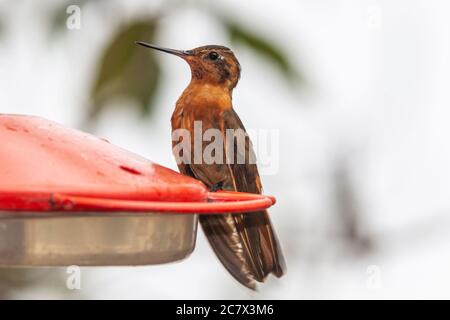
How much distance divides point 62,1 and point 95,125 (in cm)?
54

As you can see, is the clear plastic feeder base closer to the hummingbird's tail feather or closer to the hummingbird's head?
the hummingbird's tail feather

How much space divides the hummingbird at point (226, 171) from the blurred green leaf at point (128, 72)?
10cm

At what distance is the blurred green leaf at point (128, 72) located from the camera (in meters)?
3.39

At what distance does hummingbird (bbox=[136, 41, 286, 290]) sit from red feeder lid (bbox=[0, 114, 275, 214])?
0.76 m

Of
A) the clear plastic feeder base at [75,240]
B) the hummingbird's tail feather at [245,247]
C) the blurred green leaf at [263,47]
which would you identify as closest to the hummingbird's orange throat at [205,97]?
the hummingbird's tail feather at [245,247]

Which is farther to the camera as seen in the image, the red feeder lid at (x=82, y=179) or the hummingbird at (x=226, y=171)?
the hummingbird at (x=226, y=171)

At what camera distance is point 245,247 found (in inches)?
161

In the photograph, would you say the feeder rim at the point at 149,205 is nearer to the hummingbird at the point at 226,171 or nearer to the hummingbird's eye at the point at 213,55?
the hummingbird at the point at 226,171

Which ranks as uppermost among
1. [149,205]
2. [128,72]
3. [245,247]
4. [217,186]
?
[128,72]

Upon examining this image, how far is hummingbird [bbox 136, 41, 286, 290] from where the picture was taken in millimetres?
4008

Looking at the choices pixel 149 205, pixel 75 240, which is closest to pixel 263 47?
pixel 75 240

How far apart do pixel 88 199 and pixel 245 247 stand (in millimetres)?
1803

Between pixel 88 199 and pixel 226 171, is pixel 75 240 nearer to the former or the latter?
pixel 88 199

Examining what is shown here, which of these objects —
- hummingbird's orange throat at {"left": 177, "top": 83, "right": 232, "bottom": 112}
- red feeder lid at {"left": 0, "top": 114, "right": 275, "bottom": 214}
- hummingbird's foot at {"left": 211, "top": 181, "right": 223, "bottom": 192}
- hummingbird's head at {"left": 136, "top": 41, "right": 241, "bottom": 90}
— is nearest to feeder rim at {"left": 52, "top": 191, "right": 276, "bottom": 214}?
red feeder lid at {"left": 0, "top": 114, "right": 275, "bottom": 214}
